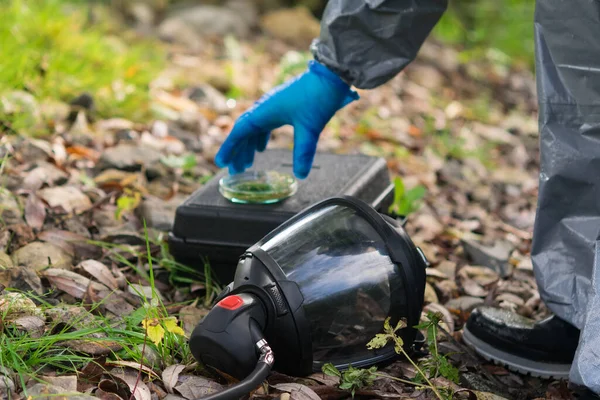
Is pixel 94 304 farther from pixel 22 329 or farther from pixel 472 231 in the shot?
pixel 472 231

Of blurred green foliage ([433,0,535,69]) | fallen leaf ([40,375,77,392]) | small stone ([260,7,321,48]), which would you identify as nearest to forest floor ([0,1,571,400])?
fallen leaf ([40,375,77,392])

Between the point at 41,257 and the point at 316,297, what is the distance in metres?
0.79

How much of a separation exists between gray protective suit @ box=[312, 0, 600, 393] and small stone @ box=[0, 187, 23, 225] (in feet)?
3.05

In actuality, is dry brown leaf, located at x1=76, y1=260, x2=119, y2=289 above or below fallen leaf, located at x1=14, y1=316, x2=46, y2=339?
below

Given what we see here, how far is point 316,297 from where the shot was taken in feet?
5.03

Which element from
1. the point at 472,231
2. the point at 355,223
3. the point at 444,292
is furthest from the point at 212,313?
the point at 472,231

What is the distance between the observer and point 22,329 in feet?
5.11

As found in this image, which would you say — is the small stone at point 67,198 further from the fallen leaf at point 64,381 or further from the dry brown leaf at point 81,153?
the fallen leaf at point 64,381

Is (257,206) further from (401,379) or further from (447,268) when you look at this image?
(447,268)

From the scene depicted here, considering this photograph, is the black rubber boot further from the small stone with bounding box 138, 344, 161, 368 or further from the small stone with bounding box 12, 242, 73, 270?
the small stone with bounding box 12, 242, 73, 270

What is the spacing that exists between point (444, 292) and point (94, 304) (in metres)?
1.01

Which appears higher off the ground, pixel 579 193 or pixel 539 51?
pixel 539 51

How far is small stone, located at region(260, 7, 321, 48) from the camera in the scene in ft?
16.9

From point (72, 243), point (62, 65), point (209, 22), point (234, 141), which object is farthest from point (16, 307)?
point (209, 22)
